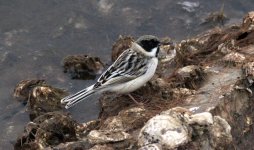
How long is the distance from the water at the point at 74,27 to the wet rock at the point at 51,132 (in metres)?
1.80

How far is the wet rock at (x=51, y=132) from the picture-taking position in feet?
31.2

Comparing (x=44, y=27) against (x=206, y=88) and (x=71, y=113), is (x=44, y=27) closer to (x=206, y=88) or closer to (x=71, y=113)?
(x=71, y=113)

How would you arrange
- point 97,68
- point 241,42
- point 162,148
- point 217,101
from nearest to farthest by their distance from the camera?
point 162,148
point 217,101
point 241,42
point 97,68

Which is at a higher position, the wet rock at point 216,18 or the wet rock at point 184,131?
the wet rock at point 216,18

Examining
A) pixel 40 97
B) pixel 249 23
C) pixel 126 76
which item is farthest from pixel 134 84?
pixel 249 23

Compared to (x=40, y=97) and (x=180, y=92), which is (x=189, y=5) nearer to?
(x=40, y=97)

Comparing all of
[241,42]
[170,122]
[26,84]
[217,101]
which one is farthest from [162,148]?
[26,84]

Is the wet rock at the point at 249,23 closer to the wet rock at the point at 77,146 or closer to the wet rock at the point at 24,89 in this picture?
the wet rock at the point at 24,89

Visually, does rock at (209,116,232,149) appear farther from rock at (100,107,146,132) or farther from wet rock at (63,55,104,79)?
wet rock at (63,55,104,79)

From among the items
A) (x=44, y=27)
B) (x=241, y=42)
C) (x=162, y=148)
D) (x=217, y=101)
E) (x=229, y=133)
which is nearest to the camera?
(x=162, y=148)

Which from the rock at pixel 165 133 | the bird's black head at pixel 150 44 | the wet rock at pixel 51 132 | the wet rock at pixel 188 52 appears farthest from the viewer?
the wet rock at pixel 188 52

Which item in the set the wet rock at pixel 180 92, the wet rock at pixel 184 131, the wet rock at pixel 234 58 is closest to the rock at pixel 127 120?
the wet rock at pixel 180 92

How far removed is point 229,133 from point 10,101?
462 cm

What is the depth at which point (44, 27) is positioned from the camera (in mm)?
12875
